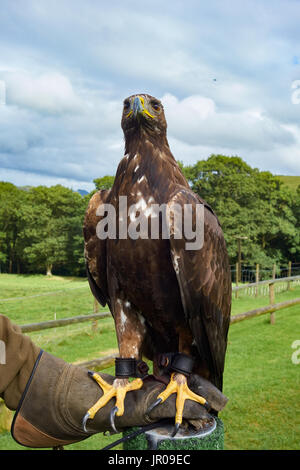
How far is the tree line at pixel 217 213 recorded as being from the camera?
25.8 m

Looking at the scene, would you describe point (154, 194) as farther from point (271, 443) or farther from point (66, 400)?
point (271, 443)

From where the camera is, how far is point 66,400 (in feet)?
5.36

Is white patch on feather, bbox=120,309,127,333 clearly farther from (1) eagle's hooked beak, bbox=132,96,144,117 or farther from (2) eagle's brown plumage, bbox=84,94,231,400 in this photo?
(1) eagle's hooked beak, bbox=132,96,144,117

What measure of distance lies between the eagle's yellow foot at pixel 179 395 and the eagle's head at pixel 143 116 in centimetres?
110

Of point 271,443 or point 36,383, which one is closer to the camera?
point 36,383

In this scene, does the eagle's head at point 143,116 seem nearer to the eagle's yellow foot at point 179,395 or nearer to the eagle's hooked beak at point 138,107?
the eagle's hooked beak at point 138,107

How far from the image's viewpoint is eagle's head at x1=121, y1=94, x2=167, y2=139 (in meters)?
1.76

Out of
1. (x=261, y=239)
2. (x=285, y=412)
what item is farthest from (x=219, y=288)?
(x=261, y=239)

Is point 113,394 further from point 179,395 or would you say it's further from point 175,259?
point 175,259

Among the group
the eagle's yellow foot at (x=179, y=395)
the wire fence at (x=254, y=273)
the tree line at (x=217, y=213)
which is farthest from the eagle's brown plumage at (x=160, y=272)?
the wire fence at (x=254, y=273)

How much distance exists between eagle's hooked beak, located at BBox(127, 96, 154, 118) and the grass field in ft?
11.8

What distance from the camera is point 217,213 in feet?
79.3
